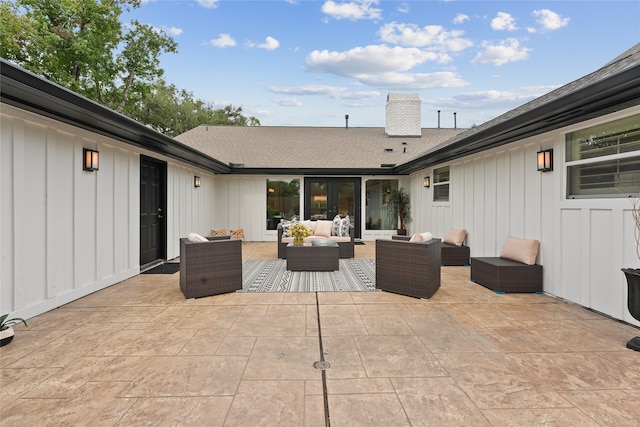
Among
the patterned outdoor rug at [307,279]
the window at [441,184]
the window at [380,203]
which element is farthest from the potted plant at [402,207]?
the patterned outdoor rug at [307,279]

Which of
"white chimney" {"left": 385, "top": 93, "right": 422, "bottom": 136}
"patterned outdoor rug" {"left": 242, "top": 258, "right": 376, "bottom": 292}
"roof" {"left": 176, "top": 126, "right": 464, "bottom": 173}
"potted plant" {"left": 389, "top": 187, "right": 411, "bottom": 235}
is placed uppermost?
→ "white chimney" {"left": 385, "top": 93, "right": 422, "bottom": 136}

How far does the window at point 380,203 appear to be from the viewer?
1094 centimetres

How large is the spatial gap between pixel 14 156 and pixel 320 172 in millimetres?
8032

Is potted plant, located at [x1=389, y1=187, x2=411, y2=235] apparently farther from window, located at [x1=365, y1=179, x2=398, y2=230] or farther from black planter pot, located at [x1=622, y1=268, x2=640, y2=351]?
black planter pot, located at [x1=622, y1=268, x2=640, y2=351]

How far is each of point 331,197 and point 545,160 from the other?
7103 mm

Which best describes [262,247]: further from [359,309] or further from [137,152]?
[359,309]

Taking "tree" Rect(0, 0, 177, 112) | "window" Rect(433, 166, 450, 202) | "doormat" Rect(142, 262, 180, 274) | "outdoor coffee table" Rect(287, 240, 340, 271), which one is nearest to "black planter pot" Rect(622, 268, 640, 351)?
"outdoor coffee table" Rect(287, 240, 340, 271)

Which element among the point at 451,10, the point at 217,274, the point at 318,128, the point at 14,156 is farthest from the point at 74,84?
the point at 451,10

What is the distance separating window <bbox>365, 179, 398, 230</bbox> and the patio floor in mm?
6996

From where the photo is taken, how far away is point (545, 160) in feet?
14.4

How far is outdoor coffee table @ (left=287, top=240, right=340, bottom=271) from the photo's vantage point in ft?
19.4

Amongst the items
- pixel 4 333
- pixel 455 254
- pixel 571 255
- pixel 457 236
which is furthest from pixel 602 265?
pixel 4 333

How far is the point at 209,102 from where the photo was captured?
26.2 metres

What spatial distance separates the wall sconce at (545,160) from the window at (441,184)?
3.34 meters
